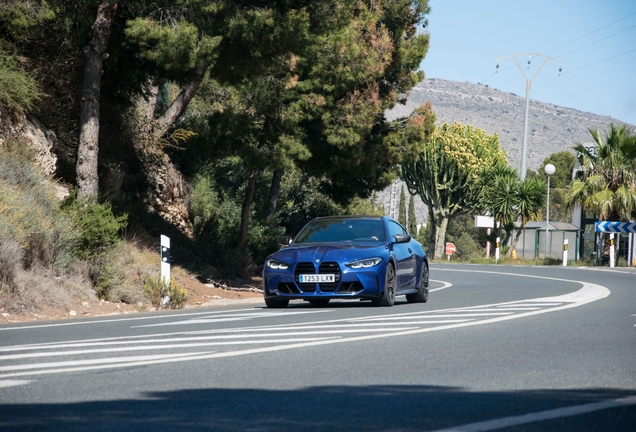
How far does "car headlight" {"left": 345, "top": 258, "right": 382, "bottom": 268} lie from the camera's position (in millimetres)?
14656

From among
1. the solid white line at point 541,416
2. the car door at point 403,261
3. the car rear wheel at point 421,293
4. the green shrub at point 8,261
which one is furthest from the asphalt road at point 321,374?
the car rear wheel at point 421,293

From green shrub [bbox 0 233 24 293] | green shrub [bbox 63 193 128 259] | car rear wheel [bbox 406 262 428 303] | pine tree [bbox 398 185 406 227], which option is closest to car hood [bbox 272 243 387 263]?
car rear wheel [bbox 406 262 428 303]

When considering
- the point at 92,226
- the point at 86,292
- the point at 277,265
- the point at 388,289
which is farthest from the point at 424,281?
the point at 92,226

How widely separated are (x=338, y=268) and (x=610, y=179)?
119ft

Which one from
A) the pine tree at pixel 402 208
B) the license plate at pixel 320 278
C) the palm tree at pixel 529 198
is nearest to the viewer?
the license plate at pixel 320 278

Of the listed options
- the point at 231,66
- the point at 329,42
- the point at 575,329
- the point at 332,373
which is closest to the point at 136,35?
the point at 231,66

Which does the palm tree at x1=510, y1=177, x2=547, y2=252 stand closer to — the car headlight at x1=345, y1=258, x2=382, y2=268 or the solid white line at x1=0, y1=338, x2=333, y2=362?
the car headlight at x1=345, y1=258, x2=382, y2=268

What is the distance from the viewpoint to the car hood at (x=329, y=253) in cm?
1469

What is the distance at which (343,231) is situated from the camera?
1611cm

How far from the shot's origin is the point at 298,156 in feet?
85.0

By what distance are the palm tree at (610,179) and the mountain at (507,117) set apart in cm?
10617

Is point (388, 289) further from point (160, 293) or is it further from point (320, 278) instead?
point (160, 293)

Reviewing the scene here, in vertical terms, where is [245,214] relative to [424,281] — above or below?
above

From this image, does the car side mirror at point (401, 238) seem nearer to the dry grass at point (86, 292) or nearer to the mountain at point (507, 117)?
the dry grass at point (86, 292)
